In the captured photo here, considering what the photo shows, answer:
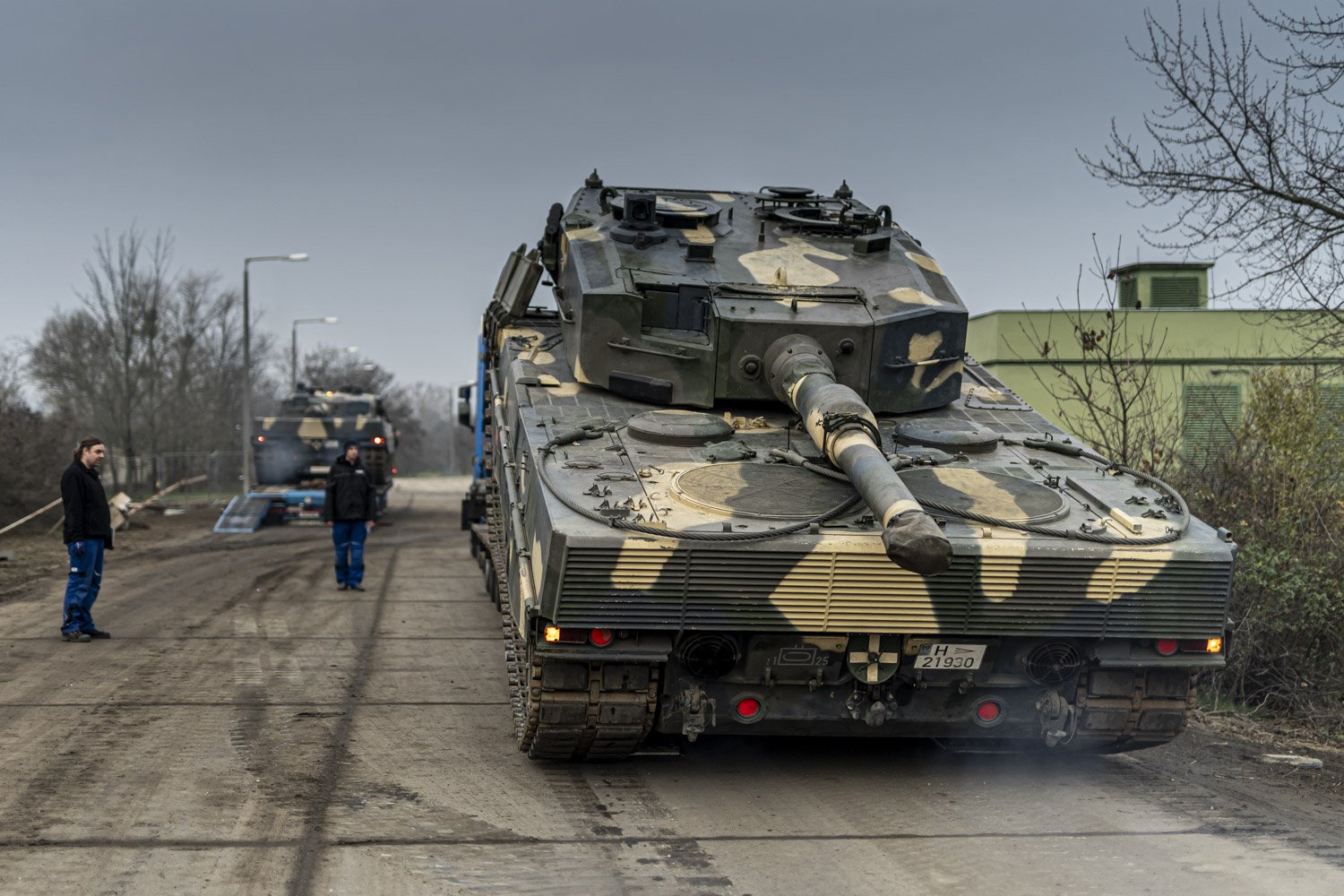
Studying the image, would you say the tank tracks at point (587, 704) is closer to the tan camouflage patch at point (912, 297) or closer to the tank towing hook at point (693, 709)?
the tank towing hook at point (693, 709)

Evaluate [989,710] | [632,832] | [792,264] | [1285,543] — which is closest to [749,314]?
[792,264]

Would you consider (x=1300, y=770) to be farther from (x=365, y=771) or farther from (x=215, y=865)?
(x=215, y=865)

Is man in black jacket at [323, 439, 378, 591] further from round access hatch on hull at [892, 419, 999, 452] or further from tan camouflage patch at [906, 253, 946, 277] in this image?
round access hatch on hull at [892, 419, 999, 452]

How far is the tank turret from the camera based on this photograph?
9.83 metres

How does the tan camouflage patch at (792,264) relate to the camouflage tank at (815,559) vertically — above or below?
above

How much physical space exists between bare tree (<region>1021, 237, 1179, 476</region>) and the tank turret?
1.98 m

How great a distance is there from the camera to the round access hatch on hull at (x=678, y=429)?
29.4 feet

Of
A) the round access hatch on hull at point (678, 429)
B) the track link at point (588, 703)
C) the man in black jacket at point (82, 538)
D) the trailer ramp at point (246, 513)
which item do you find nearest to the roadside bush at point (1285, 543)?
the round access hatch on hull at point (678, 429)

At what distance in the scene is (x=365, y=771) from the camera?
802cm

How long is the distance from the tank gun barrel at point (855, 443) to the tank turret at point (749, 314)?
0.02 m

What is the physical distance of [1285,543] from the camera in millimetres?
11039

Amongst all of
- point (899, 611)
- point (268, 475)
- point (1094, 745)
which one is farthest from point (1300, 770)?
point (268, 475)

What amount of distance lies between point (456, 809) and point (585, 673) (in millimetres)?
955

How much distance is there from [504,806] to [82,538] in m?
6.49
